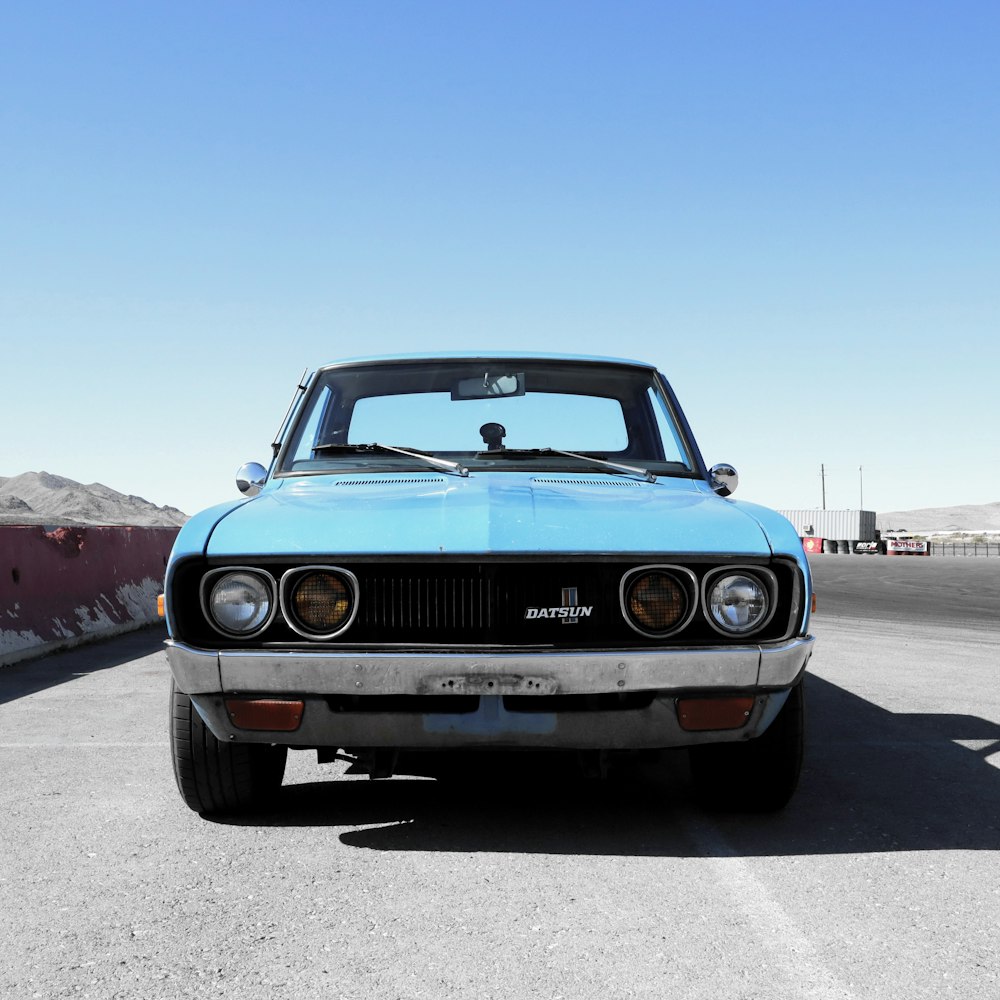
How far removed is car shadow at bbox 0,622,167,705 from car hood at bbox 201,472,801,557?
12.3 feet

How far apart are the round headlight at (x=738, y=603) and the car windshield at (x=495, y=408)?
4.85 feet

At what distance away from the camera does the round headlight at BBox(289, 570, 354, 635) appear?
3438 mm

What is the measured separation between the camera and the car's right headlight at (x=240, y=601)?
3441mm

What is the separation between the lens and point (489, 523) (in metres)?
3.50

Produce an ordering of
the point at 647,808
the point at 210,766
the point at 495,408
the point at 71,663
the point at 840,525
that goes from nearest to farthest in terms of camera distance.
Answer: the point at 210,766 → the point at 647,808 → the point at 495,408 → the point at 71,663 → the point at 840,525

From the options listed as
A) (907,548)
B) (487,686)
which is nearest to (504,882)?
(487,686)

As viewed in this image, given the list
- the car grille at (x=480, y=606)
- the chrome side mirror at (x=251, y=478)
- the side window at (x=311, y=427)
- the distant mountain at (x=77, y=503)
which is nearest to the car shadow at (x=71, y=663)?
the chrome side mirror at (x=251, y=478)

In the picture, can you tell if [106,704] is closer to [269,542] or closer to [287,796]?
[287,796]

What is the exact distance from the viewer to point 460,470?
439 cm

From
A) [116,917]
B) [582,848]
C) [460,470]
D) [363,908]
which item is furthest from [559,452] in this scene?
[116,917]

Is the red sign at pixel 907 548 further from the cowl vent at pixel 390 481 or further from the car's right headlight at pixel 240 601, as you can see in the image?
the car's right headlight at pixel 240 601

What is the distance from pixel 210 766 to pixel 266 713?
0.48 meters

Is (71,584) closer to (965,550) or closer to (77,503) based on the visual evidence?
(965,550)

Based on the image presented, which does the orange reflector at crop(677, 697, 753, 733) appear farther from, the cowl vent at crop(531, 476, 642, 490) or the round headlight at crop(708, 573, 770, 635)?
the cowl vent at crop(531, 476, 642, 490)
